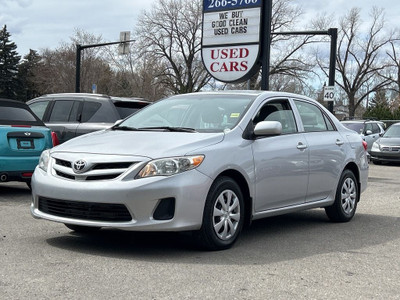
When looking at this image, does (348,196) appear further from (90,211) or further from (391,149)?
(391,149)

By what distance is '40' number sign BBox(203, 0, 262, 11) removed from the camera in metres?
15.3

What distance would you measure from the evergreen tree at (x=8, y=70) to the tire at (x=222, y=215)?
245 ft

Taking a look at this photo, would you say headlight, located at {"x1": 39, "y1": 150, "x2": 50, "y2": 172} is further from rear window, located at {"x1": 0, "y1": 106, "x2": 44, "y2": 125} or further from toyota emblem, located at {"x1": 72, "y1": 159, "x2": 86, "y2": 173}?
rear window, located at {"x1": 0, "y1": 106, "x2": 44, "y2": 125}

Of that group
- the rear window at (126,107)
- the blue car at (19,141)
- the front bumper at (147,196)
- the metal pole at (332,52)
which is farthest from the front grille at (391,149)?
the front bumper at (147,196)

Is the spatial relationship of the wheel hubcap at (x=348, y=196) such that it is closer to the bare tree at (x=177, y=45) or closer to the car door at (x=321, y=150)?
the car door at (x=321, y=150)

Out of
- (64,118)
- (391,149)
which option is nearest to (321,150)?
(64,118)

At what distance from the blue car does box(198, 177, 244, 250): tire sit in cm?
448

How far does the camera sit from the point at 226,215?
553 centimetres

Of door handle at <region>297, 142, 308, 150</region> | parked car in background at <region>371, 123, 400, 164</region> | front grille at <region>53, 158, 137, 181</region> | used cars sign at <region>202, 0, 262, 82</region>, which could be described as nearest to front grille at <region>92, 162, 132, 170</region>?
front grille at <region>53, 158, 137, 181</region>

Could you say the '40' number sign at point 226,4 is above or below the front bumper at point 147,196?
above

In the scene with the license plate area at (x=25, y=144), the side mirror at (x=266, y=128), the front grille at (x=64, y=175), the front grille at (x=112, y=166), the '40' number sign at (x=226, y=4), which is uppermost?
the '40' number sign at (x=226, y=4)

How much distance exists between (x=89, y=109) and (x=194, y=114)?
4.79 m

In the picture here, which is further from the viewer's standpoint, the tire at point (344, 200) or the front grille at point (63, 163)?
the tire at point (344, 200)

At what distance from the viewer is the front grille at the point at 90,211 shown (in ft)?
16.7
